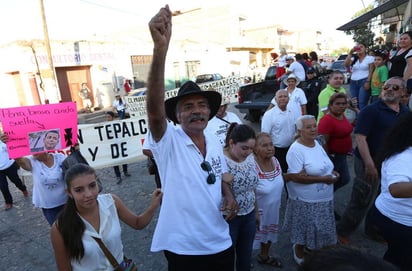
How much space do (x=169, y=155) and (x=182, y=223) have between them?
0.42 m

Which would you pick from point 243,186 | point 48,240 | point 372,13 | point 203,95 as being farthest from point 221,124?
point 372,13

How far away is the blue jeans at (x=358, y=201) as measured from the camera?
125 inches

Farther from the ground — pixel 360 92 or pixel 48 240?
pixel 360 92

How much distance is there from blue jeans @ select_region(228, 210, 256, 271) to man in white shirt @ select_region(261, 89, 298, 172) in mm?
1906

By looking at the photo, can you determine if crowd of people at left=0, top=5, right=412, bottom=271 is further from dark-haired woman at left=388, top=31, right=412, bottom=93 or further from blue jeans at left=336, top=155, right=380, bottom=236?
dark-haired woman at left=388, top=31, right=412, bottom=93

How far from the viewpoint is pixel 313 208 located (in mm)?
2953

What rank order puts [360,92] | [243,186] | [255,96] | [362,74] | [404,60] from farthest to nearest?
[255,96]
[360,92]
[362,74]
[404,60]
[243,186]

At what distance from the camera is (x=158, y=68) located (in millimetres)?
1471

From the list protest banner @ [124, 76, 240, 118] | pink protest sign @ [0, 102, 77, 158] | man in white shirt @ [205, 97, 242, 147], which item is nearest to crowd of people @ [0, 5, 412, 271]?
pink protest sign @ [0, 102, 77, 158]

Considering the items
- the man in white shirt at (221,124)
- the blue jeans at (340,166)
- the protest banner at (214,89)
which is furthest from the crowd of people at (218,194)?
the protest banner at (214,89)

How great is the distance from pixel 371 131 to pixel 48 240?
441 cm

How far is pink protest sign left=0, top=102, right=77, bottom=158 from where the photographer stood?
3289mm

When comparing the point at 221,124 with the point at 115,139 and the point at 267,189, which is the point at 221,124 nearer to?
the point at 267,189

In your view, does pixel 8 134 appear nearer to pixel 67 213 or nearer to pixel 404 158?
pixel 67 213
